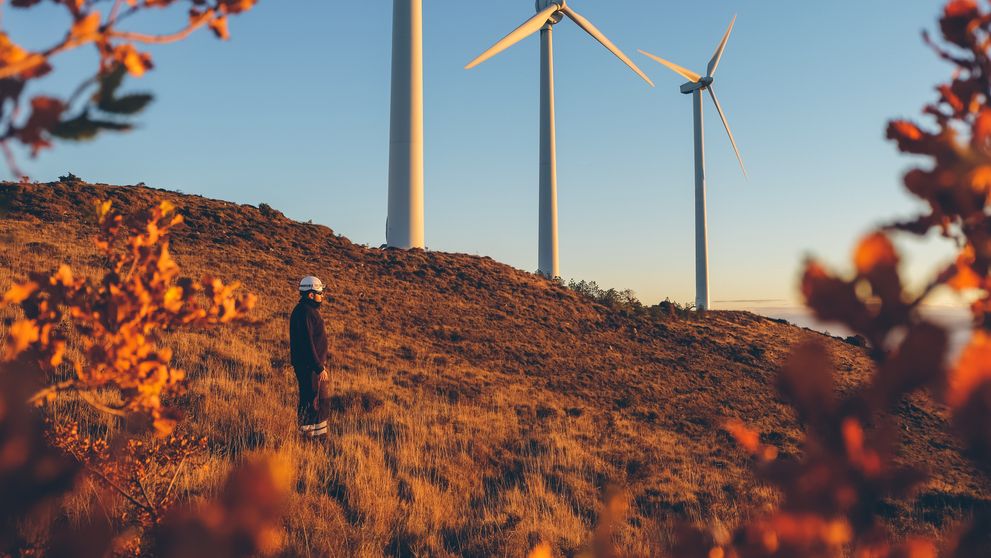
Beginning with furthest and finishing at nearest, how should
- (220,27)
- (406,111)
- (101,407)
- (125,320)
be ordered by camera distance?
(406,111), (125,320), (101,407), (220,27)

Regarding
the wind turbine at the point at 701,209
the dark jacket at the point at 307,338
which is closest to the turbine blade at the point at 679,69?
the wind turbine at the point at 701,209

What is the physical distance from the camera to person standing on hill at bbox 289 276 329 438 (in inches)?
296

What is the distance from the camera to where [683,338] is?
19.2 m

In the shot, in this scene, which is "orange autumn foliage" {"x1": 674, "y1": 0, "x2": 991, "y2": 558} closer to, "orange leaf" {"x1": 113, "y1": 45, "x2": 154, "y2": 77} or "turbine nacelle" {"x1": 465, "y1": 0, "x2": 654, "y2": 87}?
"orange leaf" {"x1": 113, "y1": 45, "x2": 154, "y2": 77}

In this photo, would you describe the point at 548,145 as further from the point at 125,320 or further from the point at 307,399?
the point at 125,320

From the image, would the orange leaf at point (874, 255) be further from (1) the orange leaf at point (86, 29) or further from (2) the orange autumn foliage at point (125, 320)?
(2) the orange autumn foliage at point (125, 320)

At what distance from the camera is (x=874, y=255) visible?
33.3 inches

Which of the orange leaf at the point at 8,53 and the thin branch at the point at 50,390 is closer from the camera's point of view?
the orange leaf at the point at 8,53

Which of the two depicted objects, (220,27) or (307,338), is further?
(307,338)

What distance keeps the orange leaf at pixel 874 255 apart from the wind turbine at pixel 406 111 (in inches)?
827

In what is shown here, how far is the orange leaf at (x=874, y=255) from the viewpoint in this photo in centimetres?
84

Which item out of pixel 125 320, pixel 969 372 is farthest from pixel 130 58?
pixel 969 372

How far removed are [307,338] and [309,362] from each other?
0.97ft

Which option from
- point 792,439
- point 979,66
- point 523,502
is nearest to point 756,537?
point 979,66
